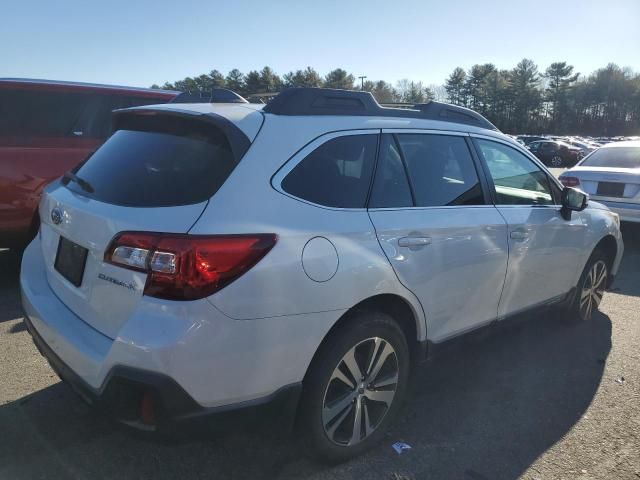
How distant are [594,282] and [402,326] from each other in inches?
110

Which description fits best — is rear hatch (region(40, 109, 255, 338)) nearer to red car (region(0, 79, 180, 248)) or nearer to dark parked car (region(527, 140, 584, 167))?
red car (region(0, 79, 180, 248))

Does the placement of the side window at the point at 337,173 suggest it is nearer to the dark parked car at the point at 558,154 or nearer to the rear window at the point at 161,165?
the rear window at the point at 161,165

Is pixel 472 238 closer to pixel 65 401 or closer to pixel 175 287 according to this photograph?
pixel 175 287

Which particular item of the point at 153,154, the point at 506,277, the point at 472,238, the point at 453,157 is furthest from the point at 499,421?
the point at 153,154

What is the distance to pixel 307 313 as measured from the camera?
7.29ft

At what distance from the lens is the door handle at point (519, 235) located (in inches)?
135

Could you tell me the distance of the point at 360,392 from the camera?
2.65 m

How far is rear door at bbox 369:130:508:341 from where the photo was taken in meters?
2.70

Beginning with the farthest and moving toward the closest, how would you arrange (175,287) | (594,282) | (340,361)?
1. (594,282)
2. (340,361)
3. (175,287)

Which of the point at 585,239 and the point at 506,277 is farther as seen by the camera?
the point at 585,239

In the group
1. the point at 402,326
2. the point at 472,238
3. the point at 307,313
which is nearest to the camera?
the point at 307,313

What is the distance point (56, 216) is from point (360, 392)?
1.78m

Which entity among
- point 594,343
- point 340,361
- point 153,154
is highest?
point 153,154

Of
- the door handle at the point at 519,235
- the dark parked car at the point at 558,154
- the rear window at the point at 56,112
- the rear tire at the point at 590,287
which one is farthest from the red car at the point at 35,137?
the dark parked car at the point at 558,154
